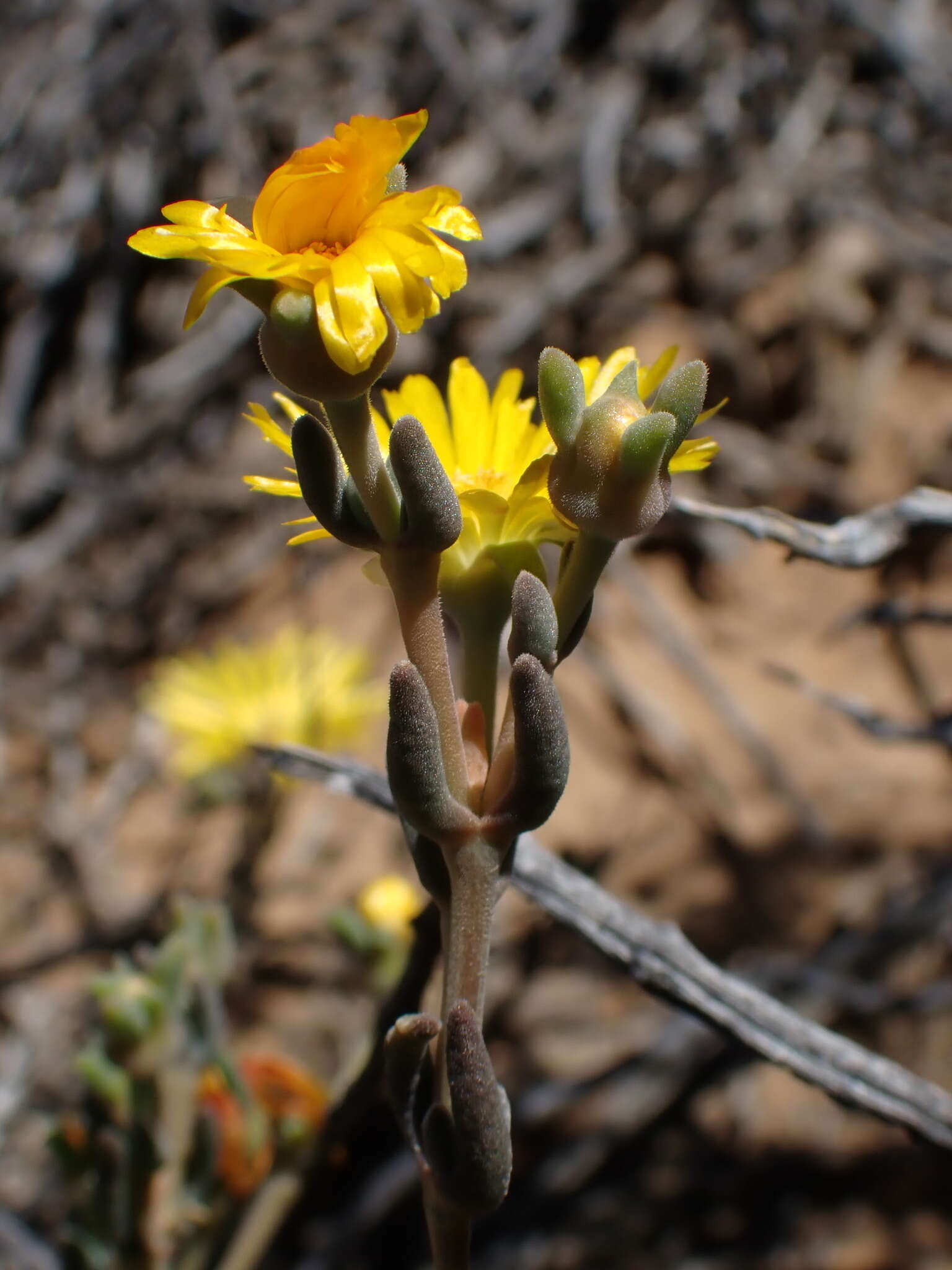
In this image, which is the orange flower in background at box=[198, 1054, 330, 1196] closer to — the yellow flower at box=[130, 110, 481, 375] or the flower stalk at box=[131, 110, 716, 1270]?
the flower stalk at box=[131, 110, 716, 1270]

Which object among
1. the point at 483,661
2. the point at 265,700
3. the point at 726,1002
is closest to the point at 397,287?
the point at 483,661

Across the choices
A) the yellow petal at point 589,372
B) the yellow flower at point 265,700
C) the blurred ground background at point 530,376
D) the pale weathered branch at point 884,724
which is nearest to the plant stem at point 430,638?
the yellow petal at point 589,372

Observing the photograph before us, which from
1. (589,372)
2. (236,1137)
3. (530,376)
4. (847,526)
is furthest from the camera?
(530,376)

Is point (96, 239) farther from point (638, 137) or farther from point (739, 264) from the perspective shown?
point (739, 264)

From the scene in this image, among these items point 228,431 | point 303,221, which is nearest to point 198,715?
point 228,431

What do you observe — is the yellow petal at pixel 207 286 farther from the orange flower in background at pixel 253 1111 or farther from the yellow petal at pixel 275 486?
the orange flower in background at pixel 253 1111

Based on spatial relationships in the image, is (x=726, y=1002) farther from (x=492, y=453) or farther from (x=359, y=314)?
(x=359, y=314)
